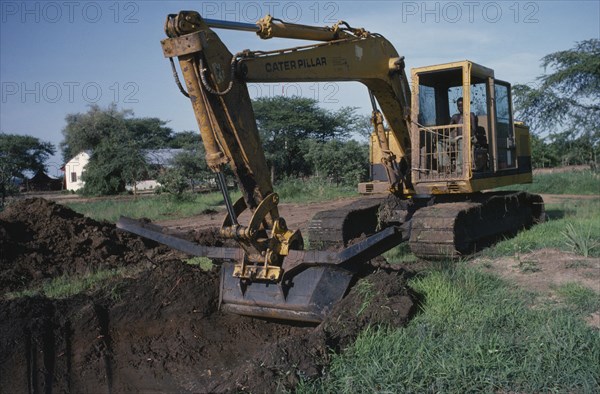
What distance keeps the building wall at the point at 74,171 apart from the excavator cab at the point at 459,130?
124ft

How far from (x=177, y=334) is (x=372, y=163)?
488 cm

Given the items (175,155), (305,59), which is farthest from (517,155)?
(175,155)

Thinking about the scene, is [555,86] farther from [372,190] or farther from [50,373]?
[50,373]

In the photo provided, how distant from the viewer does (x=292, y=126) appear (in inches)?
1439

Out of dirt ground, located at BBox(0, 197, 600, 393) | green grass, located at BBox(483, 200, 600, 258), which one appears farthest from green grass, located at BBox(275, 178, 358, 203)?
dirt ground, located at BBox(0, 197, 600, 393)

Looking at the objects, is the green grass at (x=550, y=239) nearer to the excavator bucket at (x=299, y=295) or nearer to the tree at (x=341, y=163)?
the excavator bucket at (x=299, y=295)

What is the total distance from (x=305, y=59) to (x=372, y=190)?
3528mm

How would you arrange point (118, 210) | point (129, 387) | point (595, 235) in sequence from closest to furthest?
point (129, 387) → point (595, 235) → point (118, 210)

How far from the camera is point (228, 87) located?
5.06 meters

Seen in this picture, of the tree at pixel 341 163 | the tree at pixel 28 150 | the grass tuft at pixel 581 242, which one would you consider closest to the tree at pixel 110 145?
the tree at pixel 28 150

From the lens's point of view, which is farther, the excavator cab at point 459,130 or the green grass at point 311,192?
the green grass at point 311,192

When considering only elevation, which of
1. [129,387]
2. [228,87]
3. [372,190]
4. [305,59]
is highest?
[305,59]

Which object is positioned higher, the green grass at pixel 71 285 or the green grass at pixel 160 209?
the green grass at pixel 160 209

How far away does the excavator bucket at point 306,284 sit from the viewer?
5340mm
